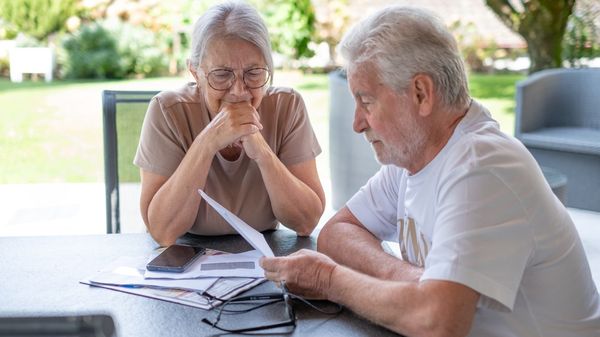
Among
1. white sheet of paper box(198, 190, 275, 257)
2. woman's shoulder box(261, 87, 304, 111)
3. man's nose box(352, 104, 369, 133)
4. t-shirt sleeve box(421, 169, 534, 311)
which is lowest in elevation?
white sheet of paper box(198, 190, 275, 257)

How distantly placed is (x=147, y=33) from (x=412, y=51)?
9.00m

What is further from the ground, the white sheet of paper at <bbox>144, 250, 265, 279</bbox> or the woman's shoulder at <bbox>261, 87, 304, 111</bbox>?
the woman's shoulder at <bbox>261, 87, 304, 111</bbox>

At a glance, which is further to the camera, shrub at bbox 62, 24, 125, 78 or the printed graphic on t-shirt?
shrub at bbox 62, 24, 125, 78

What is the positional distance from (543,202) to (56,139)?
6.61m

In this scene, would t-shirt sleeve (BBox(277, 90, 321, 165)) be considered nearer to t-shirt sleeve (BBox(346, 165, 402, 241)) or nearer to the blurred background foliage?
t-shirt sleeve (BBox(346, 165, 402, 241))

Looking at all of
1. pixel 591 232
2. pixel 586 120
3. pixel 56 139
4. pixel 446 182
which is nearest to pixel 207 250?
pixel 446 182

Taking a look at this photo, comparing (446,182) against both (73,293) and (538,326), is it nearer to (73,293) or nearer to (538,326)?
(538,326)

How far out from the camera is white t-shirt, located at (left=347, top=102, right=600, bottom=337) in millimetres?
1326

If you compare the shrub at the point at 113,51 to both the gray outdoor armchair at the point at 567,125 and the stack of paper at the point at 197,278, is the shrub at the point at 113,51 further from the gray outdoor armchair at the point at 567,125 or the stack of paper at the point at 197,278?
the stack of paper at the point at 197,278

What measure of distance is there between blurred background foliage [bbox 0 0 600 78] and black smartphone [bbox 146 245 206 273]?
7.85m

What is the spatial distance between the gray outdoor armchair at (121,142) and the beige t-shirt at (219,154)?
12.5 inches

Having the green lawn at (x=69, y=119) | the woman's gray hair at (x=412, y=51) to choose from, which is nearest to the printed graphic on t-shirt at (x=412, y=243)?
the woman's gray hair at (x=412, y=51)

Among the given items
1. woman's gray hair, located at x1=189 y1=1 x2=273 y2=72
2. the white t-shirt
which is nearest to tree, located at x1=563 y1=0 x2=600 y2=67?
woman's gray hair, located at x1=189 y1=1 x2=273 y2=72

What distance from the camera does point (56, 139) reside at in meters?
7.43
